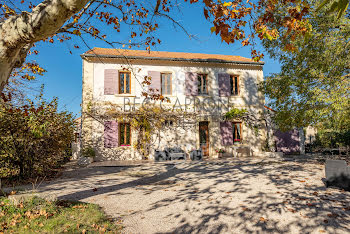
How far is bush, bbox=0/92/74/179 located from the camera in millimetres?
5855

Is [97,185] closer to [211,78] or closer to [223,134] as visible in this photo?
[223,134]

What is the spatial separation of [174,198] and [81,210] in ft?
6.21

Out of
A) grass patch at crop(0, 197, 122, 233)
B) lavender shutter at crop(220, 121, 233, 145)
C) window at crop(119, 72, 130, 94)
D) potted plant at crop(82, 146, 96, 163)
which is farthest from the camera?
lavender shutter at crop(220, 121, 233, 145)

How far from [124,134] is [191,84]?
5.22 m

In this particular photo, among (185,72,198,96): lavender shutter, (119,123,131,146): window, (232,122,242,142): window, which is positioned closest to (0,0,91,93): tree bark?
(119,123,131,146): window

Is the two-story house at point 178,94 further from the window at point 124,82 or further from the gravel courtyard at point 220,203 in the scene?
the gravel courtyard at point 220,203

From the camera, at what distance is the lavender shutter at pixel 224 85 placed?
13.1 metres

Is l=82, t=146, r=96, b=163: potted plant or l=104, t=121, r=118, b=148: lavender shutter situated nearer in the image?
l=82, t=146, r=96, b=163: potted plant

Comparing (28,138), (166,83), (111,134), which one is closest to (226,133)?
(166,83)

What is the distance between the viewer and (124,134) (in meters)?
11.8

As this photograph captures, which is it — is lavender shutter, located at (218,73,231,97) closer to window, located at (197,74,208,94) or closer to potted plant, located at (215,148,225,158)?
window, located at (197,74,208,94)

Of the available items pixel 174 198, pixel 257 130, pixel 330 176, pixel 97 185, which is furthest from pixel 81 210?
pixel 257 130

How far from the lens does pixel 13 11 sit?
15.0 feet

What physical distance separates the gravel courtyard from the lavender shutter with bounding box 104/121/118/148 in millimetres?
5303
